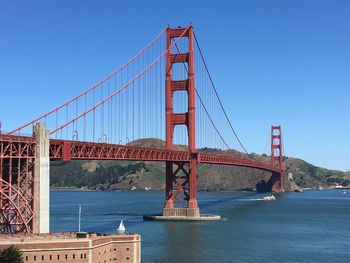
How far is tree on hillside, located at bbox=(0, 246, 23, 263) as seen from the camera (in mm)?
A: 34078

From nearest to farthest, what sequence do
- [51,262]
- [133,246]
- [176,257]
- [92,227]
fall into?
[51,262] < [133,246] < [176,257] < [92,227]

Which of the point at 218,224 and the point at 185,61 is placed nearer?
the point at 218,224

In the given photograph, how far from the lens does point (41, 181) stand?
46188 millimetres

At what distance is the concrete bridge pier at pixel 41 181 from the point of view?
150 ft

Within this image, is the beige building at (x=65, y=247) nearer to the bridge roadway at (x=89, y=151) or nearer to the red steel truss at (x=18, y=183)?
the red steel truss at (x=18, y=183)

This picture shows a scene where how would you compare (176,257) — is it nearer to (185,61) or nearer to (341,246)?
(341,246)

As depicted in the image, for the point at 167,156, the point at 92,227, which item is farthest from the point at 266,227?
the point at 92,227

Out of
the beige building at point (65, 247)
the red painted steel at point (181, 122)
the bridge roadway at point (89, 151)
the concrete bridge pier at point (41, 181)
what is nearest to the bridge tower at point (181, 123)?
the red painted steel at point (181, 122)

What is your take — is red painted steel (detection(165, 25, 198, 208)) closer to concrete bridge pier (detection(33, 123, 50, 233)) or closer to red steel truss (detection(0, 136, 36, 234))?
concrete bridge pier (detection(33, 123, 50, 233))

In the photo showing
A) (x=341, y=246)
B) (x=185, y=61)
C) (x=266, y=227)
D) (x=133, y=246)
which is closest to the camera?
(x=133, y=246)

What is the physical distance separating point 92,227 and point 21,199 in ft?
69.8

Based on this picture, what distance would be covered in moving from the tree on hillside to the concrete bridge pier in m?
10.3

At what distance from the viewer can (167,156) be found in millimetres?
76000

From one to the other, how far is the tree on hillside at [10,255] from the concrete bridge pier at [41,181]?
1028 centimetres
